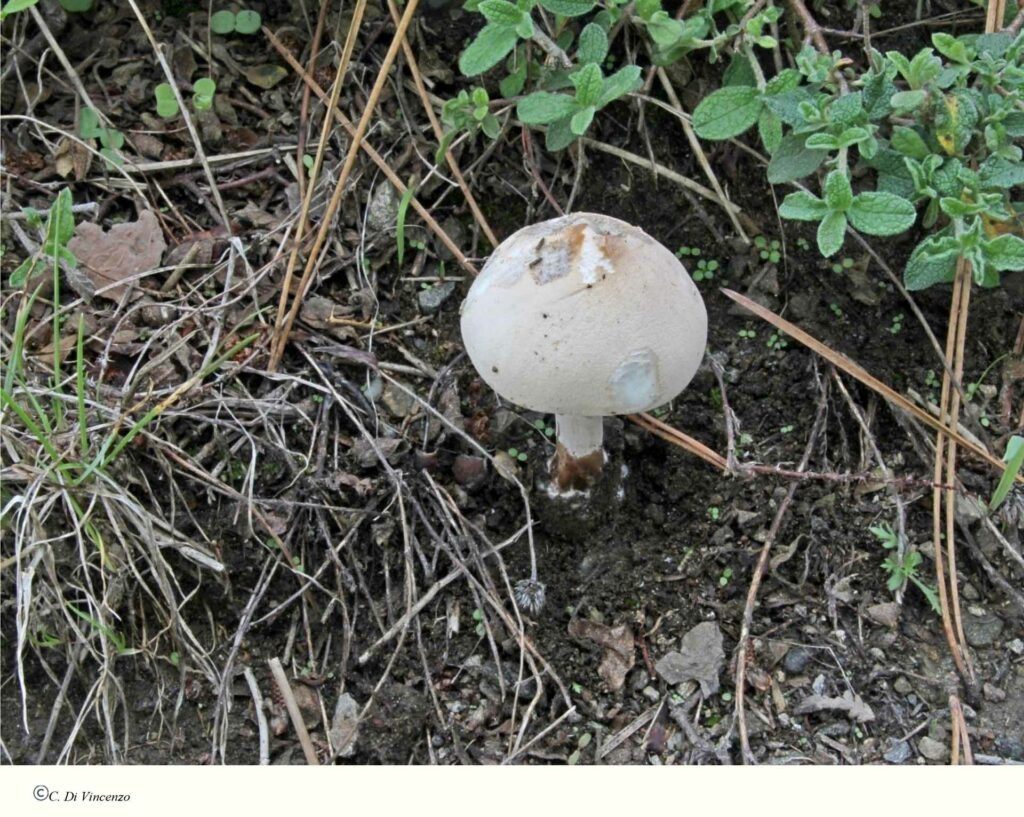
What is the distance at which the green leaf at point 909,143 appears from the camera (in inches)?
96.6

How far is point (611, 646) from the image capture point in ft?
8.13

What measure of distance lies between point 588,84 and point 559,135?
0.22 meters

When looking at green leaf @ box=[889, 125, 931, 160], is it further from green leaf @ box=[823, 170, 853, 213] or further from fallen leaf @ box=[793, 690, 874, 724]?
fallen leaf @ box=[793, 690, 874, 724]

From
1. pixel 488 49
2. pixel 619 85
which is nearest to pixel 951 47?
pixel 619 85

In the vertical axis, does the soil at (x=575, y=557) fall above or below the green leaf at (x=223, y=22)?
below

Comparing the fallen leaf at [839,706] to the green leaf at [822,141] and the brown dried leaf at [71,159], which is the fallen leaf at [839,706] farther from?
the brown dried leaf at [71,159]

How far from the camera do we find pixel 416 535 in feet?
8.56

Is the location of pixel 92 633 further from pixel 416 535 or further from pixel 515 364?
pixel 515 364

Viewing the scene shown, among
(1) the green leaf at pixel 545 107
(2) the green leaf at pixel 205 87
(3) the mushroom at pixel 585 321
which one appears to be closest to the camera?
(3) the mushroom at pixel 585 321

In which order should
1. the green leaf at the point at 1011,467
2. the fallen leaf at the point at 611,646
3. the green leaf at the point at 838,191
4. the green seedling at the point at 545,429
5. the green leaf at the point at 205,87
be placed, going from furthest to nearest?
the green leaf at the point at 205,87, the green seedling at the point at 545,429, the fallen leaf at the point at 611,646, the green leaf at the point at 838,191, the green leaf at the point at 1011,467

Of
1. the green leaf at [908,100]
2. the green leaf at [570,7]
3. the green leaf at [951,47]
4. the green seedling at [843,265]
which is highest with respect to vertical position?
the green leaf at [570,7]

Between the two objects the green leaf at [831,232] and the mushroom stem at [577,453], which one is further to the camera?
the mushroom stem at [577,453]

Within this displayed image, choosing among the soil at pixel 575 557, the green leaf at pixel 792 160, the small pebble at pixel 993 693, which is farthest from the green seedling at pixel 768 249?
the small pebble at pixel 993 693

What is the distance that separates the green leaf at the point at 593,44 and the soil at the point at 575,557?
0.32 metres
